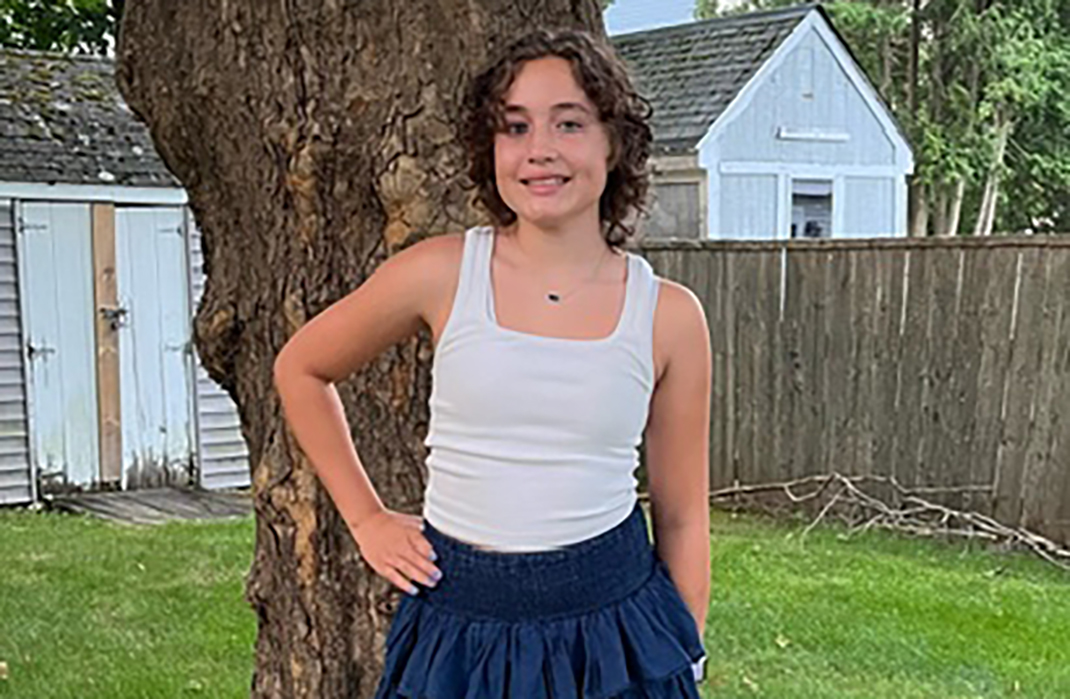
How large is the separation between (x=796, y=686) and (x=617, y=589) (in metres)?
2.84

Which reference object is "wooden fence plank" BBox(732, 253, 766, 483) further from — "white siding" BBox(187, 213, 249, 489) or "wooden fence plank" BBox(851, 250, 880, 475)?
"white siding" BBox(187, 213, 249, 489)

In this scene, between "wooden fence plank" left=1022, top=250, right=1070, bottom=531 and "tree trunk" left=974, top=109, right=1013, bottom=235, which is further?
"tree trunk" left=974, top=109, right=1013, bottom=235

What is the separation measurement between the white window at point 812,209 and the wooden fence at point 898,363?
6348 millimetres

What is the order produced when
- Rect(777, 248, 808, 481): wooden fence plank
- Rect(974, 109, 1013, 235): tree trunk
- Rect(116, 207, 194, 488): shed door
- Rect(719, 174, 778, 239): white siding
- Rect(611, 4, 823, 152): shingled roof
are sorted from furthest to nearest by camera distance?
1. Rect(974, 109, 1013, 235): tree trunk
2. Rect(719, 174, 778, 239): white siding
3. Rect(611, 4, 823, 152): shingled roof
4. Rect(116, 207, 194, 488): shed door
5. Rect(777, 248, 808, 481): wooden fence plank

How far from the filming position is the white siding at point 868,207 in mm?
14867

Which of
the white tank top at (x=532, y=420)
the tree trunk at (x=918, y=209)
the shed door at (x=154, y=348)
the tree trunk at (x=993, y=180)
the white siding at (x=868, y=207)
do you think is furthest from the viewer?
the tree trunk at (x=918, y=209)

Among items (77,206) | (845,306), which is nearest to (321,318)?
(845,306)

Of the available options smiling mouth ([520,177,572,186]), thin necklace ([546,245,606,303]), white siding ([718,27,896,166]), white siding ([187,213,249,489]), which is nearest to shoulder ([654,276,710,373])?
thin necklace ([546,245,606,303])

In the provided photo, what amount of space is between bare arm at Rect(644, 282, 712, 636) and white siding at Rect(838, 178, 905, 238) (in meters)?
13.1

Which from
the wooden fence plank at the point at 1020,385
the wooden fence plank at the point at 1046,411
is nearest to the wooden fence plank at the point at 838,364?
the wooden fence plank at the point at 1020,385

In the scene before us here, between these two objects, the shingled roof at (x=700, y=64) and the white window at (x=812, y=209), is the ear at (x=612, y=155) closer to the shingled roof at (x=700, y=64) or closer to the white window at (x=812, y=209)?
the shingled roof at (x=700, y=64)

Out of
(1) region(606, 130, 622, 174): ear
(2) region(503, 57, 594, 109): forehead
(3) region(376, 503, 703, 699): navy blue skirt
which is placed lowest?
(3) region(376, 503, 703, 699): navy blue skirt

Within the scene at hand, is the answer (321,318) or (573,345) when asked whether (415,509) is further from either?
(573,345)

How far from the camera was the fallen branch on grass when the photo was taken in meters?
6.95
